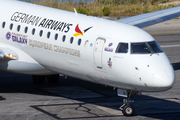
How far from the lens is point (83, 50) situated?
17.4m

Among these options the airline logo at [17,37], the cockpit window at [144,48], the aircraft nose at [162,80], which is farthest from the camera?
the airline logo at [17,37]

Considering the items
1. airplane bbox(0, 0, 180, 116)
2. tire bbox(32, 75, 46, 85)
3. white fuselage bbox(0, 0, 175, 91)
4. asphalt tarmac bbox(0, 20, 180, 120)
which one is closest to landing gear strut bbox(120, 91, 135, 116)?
airplane bbox(0, 0, 180, 116)

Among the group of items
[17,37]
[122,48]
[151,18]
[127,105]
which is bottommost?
[127,105]

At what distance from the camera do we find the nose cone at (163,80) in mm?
15031

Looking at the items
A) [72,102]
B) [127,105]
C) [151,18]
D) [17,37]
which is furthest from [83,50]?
[151,18]

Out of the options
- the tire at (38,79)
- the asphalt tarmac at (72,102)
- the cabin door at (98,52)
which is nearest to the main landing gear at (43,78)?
the tire at (38,79)

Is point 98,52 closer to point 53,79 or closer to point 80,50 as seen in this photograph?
point 80,50

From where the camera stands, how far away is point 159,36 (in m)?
41.2

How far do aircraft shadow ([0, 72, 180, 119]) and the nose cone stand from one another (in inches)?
104

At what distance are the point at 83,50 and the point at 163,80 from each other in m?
4.15

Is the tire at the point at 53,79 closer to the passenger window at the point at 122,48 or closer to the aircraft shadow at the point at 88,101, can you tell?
the aircraft shadow at the point at 88,101

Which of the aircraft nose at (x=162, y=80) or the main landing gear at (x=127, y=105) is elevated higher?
the aircraft nose at (x=162, y=80)

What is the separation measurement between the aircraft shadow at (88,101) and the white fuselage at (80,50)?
5.68ft

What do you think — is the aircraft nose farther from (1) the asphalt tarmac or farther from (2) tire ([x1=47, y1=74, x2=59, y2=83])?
(2) tire ([x1=47, y1=74, x2=59, y2=83])
